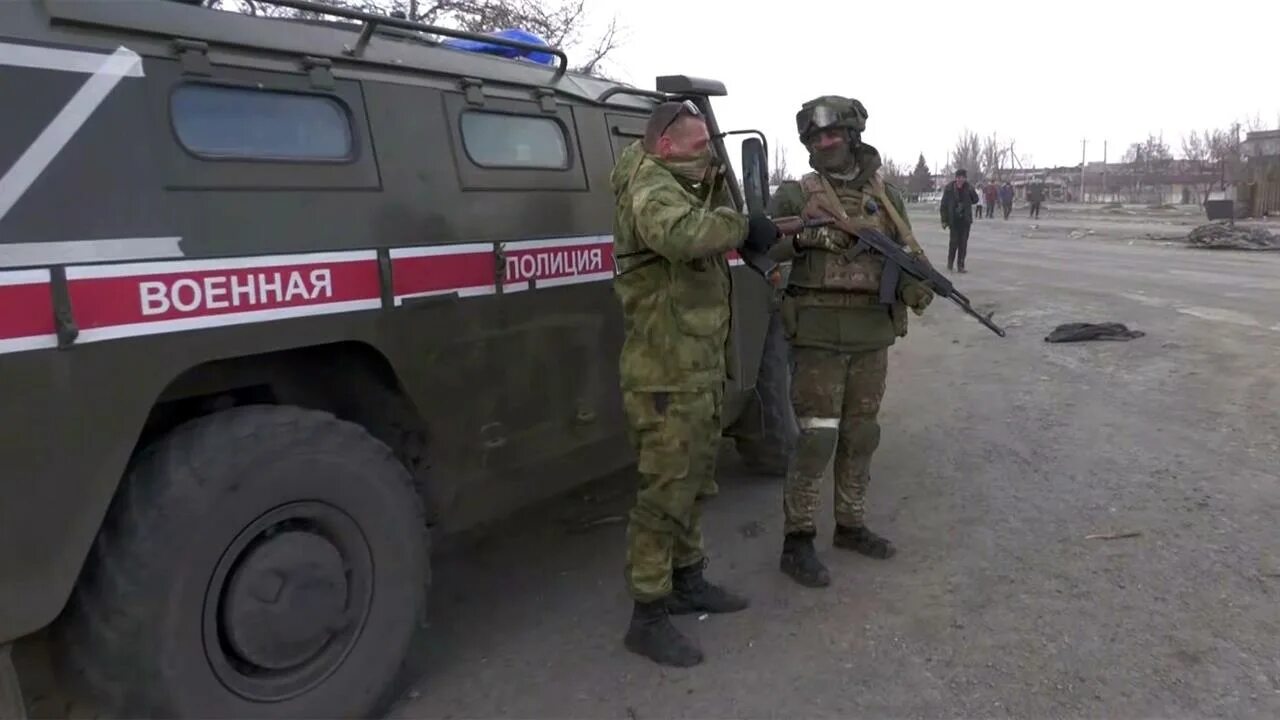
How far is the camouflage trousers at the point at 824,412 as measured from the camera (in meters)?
4.03

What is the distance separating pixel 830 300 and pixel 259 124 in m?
2.30

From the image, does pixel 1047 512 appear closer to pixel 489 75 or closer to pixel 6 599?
pixel 489 75

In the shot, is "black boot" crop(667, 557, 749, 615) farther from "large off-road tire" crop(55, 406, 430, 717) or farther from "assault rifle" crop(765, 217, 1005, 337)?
"assault rifle" crop(765, 217, 1005, 337)

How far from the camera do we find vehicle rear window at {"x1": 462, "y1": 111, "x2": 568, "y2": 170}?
332 cm

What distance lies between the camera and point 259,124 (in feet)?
8.93

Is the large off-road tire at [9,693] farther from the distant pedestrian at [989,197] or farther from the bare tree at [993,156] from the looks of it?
the bare tree at [993,156]

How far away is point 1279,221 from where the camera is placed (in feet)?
100

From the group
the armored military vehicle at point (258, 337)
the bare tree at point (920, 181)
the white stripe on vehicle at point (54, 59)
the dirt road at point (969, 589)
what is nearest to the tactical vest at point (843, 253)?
the armored military vehicle at point (258, 337)

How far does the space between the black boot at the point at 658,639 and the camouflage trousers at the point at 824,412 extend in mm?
858

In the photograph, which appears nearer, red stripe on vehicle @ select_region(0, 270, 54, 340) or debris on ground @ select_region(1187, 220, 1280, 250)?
red stripe on vehicle @ select_region(0, 270, 54, 340)

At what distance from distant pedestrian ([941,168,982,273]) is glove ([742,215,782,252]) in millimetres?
13722

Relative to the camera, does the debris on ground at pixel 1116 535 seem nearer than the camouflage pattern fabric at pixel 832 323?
No

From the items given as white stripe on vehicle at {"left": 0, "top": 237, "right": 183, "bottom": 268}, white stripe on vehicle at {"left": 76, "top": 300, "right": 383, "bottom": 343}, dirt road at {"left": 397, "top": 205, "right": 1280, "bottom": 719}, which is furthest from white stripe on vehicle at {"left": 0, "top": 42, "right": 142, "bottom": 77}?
dirt road at {"left": 397, "top": 205, "right": 1280, "bottom": 719}

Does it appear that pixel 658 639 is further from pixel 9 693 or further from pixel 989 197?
pixel 989 197
